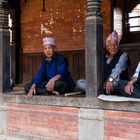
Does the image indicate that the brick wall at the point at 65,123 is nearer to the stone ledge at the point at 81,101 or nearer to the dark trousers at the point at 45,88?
the stone ledge at the point at 81,101

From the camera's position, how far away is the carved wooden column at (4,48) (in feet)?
29.1

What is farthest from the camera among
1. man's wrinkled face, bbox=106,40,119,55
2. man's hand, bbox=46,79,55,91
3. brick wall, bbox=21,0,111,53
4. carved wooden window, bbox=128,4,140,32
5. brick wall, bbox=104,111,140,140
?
brick wall, bbox=21,0,111,53

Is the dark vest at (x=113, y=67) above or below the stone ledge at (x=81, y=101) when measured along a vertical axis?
above

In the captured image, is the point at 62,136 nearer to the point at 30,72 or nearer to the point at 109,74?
the point at 109,74

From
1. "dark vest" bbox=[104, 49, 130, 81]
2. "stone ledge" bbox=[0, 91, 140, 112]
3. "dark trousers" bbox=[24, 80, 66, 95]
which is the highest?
"dark vest" bbox=[104, 49, 130, 81]

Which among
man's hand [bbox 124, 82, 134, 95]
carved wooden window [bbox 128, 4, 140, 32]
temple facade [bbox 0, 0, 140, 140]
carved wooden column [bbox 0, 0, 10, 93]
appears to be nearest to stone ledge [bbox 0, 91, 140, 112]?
temple facade [bbox 0, 0, 140, 140]

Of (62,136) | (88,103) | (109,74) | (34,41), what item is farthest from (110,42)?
(34,41)

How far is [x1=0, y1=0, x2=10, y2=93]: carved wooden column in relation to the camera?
29.1 ft

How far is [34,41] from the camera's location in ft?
41.9

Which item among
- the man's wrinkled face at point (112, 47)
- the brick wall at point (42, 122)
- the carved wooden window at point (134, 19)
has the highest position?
the carved wooden window at point (134, 19)

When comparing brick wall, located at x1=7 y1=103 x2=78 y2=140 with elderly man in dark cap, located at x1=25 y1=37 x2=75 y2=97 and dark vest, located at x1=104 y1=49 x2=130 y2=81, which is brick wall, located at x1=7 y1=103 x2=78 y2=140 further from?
dark vest, located at x1=104 y1=49 x2=130 y2=81

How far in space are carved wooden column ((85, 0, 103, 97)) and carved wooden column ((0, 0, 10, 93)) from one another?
215 cm

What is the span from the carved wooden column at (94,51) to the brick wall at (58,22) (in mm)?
3474

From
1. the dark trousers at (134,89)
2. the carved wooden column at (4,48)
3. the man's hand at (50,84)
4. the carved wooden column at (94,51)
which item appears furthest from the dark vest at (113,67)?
the carved wooden column at (4,48)
